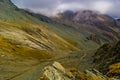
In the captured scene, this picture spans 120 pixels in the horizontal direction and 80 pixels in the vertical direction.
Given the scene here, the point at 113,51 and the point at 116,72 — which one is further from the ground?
the point at 116,72

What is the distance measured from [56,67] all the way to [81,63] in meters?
49.2

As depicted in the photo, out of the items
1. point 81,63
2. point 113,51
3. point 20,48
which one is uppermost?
point 113,51

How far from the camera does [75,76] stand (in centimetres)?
3603

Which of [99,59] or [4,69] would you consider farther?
[4,69]

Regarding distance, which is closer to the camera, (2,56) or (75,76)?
(75,76)

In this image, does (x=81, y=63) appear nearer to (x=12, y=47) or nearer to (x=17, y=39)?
(x=12, y=47)

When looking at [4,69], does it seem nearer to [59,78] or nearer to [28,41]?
[59,78]

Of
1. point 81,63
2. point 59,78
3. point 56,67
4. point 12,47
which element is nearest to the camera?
point 59,78

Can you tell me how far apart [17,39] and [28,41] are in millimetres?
10009

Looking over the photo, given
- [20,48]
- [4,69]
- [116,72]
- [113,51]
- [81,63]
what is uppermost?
[116,72]

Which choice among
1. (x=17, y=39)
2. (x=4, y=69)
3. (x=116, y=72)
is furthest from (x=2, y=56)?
(x=116, y=72)

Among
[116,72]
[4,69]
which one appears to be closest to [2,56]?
[4,69]

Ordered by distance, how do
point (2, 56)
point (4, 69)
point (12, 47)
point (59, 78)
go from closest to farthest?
point (59, 78), point (4, 69), point (2, 56), point (12, 47)

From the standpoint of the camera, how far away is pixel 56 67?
37500 millimetres
